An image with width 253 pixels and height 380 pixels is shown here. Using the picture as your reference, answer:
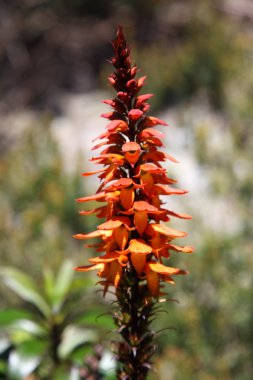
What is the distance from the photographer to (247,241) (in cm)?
460

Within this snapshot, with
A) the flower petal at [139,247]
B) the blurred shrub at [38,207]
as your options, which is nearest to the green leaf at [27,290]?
the flower petal at [139,247]

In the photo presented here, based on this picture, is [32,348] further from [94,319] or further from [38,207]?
[38,207]

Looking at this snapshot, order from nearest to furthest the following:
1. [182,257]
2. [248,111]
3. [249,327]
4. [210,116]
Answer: [249,327], [182,257], [248,111], [210,116]

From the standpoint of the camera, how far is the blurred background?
2.80 meters

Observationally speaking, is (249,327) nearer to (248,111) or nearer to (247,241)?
(247,241)

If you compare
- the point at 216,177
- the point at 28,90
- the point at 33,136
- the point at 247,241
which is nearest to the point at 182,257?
the point at 247,241

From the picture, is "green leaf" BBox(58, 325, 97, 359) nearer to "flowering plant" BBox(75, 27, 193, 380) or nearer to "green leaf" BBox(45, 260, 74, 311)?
"green leaf" BBox(45, 260, 74, 311)

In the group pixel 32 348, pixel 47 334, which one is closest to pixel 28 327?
pixel 47 334

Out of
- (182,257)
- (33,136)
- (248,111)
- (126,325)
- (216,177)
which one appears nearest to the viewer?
(126,325)

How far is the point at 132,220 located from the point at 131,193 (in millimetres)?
83

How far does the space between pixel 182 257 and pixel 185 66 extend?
350 centimetres

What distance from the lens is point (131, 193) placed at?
1460 mm

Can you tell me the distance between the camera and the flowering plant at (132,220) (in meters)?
1.45

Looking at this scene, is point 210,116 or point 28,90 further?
point 28,90
